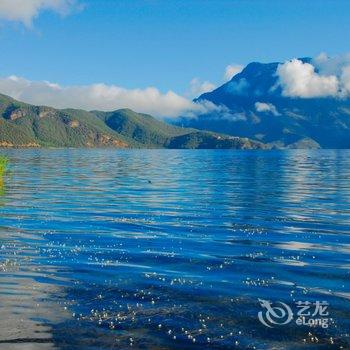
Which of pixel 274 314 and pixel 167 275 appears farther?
pixel 167 275

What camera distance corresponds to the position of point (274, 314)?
60.8 ft

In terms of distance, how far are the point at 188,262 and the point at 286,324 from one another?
9.83m

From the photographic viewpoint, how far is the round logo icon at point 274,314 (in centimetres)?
1769

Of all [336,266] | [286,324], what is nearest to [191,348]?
[286,324]

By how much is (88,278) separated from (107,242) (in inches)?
343

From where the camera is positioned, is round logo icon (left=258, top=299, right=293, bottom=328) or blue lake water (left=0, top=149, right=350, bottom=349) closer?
blue lake water (left=0, top=149, right=350, bottom=349)

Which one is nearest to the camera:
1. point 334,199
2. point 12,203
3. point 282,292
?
point 282,292

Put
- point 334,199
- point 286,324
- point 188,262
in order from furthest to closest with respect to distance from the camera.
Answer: point 334,199 < point 188,262 < point 286,324

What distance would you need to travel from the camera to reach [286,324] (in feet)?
57.5

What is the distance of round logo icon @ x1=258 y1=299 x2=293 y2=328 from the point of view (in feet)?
58.0

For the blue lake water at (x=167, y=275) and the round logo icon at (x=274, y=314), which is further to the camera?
the round logo icon at (x=274, y=314)

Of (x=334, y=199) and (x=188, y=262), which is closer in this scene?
(x=188, y=262)

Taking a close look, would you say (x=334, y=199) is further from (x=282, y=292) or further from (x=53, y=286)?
(x=53, y=286)

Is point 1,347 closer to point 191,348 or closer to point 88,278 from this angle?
point 191,348
